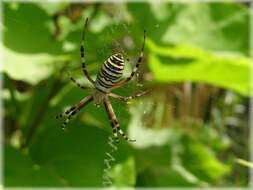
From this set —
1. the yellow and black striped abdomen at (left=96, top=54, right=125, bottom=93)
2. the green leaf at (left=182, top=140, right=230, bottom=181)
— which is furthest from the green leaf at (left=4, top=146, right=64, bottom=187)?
the green leaf at (left=182, top=140, right=230, bottom=181)

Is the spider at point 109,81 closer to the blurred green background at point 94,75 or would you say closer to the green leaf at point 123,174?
the blurred green background at point 94,75

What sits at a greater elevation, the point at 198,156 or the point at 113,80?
the point at 113,80

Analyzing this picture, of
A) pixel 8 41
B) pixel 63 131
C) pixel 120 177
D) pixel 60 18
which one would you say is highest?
pixel 60 18

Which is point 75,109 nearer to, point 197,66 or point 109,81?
point 109,81

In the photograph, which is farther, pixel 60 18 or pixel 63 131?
pixel 60 18

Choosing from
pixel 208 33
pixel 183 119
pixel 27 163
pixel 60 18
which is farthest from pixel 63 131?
pixel 183 119

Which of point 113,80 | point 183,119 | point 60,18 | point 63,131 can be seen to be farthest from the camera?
point 183,119

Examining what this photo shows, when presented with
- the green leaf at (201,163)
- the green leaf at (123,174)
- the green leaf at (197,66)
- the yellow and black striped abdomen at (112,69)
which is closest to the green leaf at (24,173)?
the green leaf at (123,174)

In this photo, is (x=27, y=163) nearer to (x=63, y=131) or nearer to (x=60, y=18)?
(x=63, y=131)
